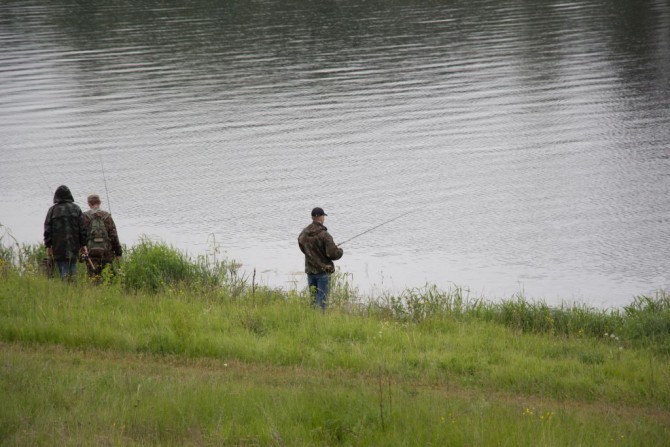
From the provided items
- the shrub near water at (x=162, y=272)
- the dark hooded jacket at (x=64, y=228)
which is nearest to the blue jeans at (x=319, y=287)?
the shrub near water at (x=162, y=272)

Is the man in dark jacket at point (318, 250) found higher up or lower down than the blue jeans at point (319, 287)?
higher up

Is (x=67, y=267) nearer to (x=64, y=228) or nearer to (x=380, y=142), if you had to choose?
(x=64, y=228)

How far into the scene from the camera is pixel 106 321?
11.8m

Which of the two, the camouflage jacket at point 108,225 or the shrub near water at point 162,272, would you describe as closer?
the camouflage jacket at point 108,225

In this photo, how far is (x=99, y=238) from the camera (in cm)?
1414

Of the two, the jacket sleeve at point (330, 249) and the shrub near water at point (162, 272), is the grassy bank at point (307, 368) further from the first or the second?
the jacket sleeve at point (330, 249)

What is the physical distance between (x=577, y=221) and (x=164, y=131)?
17.5 meters

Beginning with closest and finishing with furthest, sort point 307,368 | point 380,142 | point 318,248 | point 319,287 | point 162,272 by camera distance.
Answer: point 307,368
point 318,248
point 319,287
point 162,272
point 380,142

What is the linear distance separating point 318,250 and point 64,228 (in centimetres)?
388

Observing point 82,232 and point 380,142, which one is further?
point 380,142

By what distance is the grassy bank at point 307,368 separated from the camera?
26.1 ft

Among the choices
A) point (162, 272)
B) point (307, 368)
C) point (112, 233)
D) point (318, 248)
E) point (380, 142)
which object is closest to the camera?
point (307, 368)

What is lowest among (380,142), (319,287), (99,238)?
(319,287)

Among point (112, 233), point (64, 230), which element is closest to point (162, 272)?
point (112, 233)
